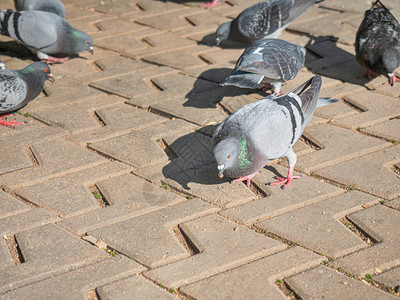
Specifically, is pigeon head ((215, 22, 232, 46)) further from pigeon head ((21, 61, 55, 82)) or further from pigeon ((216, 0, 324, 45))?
pigeon head ((21, 61, 55, 82))

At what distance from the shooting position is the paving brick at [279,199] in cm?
312

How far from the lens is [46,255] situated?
2842 millimetres

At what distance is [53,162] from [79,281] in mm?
1345

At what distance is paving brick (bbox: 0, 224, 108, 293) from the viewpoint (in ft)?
8.81

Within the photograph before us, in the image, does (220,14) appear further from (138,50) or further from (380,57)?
(380,57)

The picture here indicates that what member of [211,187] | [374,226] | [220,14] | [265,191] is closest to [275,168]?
[265,191]

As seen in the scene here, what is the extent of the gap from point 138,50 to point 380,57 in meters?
2.74

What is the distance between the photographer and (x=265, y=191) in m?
3.34

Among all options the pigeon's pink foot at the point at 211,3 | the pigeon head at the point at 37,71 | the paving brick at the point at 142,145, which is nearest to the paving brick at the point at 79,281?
the paving brick at the point at 142,145

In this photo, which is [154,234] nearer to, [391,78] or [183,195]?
[183,195]

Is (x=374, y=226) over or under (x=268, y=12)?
under

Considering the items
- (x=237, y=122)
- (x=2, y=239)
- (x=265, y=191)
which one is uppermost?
(x=237, y=122)

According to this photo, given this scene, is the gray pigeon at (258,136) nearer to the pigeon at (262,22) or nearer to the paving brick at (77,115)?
the paving brick at (77,115)

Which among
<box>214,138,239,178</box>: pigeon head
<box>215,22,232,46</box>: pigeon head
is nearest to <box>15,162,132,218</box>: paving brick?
<box>214,138,239,178</box>: pigeon head
